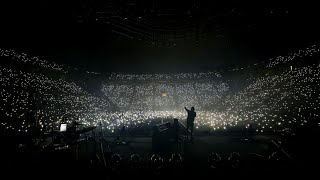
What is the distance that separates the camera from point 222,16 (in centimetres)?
1130

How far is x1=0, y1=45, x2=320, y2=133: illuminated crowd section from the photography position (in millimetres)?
19422

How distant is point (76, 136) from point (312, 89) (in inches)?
1065

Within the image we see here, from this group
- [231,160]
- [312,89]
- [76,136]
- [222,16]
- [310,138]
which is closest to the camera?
[231,160]

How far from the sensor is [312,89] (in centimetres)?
2823

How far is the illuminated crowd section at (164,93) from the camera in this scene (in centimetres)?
1942

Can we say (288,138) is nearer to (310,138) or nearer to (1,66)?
(310,138)

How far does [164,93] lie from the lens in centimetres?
4472

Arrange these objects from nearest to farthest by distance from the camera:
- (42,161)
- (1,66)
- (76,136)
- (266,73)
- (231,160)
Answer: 1. (42,161)
2. (231,160)
3. (76,136)
4. (1,66)
5. (266,73)

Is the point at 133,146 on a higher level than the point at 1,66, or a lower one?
lower

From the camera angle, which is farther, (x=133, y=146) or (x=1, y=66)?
(x=1, y=66)

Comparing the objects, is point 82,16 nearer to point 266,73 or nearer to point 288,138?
point 288,138

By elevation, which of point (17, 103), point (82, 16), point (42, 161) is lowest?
point (42, 161)

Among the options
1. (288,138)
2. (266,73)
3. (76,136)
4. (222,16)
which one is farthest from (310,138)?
(266,73)

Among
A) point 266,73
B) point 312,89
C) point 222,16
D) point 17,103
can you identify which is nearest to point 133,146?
point 222,16
